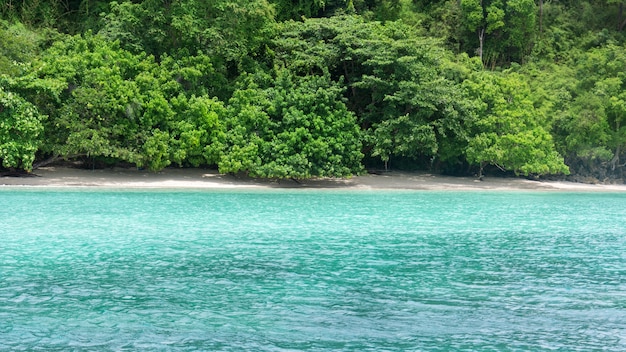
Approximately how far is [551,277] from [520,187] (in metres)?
22.6

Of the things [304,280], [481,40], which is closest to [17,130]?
[304,280]

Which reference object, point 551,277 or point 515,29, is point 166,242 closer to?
point 551,277

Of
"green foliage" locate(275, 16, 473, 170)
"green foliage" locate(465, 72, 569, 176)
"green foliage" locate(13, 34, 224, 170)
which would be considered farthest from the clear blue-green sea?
"green foliage" locate(465, 72, 569, 176)

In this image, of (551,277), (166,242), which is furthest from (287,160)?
(551,277)

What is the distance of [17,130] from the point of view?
83.9 ft

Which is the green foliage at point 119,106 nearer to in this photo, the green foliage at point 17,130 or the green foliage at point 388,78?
the green foliage at point 17,130

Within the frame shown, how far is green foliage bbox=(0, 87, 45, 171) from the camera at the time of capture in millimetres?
25188

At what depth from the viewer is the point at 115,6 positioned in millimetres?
29078

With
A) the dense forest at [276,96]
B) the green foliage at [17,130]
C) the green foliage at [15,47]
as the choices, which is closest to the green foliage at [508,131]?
the dense forest at [276,96]

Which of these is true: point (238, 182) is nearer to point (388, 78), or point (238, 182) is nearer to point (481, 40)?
point (388, 78)

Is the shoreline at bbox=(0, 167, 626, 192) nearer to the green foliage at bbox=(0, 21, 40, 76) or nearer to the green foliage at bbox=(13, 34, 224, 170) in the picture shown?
the green foliage at bbox=(13, 34, 224, 170)

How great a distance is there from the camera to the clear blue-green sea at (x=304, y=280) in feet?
23.9

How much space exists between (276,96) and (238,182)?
12.6ft

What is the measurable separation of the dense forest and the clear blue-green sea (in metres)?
7.89
